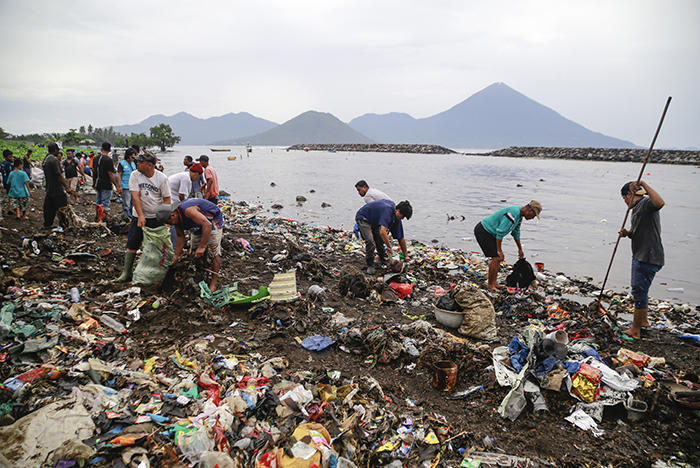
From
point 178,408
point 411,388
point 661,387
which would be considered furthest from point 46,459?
point 661,387

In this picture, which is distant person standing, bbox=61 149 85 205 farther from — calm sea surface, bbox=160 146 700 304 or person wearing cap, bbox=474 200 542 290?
person wearing cap, bbox=474 200 542 290

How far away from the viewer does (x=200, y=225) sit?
5.16 m

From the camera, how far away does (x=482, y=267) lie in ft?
28.3

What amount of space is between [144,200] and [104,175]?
440 centimetres

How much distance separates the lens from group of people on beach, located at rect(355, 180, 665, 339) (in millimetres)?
4602

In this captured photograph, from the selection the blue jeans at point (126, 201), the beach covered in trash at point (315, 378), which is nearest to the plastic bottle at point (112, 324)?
the beach covered in trash at point (315, 378)

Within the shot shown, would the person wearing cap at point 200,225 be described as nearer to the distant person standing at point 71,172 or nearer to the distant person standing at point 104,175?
the distant person standing at point 104,175

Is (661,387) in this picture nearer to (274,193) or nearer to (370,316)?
(370,316)

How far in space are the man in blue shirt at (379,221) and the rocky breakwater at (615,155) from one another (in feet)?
214

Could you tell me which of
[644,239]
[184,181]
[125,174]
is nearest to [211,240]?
[184,181]

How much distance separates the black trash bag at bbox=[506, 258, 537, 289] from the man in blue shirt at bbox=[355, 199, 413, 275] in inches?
94.7

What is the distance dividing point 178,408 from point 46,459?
900 mm

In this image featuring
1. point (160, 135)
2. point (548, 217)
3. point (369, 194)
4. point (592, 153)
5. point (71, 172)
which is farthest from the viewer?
point (160, 135)

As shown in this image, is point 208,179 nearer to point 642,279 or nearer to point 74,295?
point 74,295
